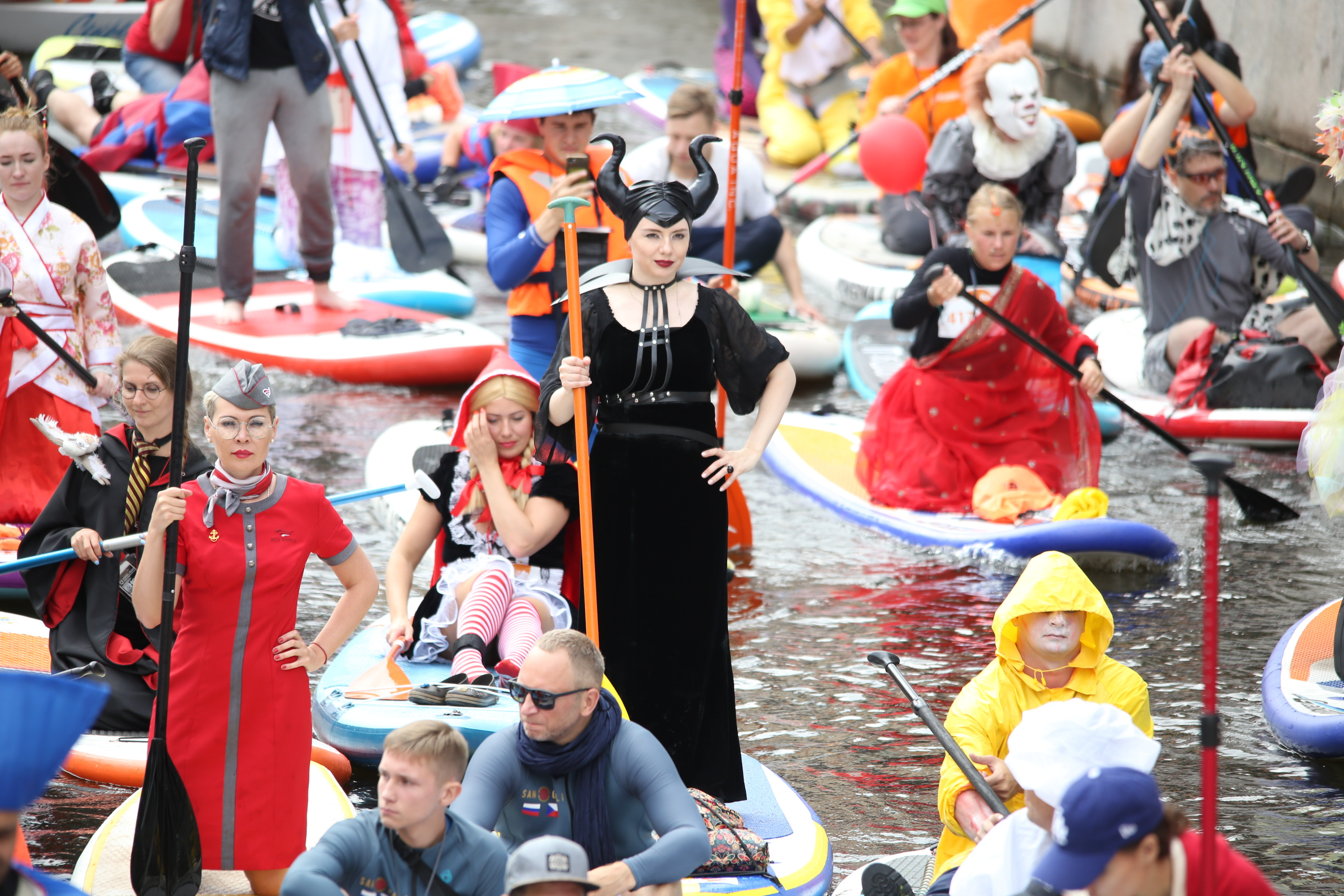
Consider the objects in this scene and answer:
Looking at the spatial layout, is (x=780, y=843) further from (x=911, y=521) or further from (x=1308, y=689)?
(x=911, y=521)

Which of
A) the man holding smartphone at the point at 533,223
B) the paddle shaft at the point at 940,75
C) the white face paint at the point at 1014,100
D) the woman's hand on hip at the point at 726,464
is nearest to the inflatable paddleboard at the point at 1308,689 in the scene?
the woman's hand on hip at the point at 726,464

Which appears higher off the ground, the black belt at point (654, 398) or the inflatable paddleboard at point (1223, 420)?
the black belt at point (654, 398)

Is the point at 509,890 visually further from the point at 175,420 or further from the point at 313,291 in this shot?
the point at 313,291

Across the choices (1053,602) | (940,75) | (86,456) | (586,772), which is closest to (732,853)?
(586,772)

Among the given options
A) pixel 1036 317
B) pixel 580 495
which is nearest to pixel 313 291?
pixel 1036 317

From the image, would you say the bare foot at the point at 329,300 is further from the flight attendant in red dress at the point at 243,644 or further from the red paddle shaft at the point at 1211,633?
the red paddle shaft at the point at 1211,633

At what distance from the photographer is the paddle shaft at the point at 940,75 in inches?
362

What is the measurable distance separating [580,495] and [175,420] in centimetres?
104

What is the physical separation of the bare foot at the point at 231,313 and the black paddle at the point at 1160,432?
3.77 meters

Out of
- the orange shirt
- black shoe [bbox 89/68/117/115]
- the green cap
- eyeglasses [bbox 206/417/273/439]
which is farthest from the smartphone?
black shoe [bbox 89/68/117/115]

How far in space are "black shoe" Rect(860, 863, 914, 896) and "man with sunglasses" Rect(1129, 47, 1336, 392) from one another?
14.9 ft

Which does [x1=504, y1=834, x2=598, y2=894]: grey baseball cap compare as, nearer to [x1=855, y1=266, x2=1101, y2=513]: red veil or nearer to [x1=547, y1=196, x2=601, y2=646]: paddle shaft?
[x1=547, y1=196, x2=601, y2=646]: paddle shaft

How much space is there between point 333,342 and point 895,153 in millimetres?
3165

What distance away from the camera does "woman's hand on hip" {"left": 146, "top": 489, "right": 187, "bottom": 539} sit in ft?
11.0
